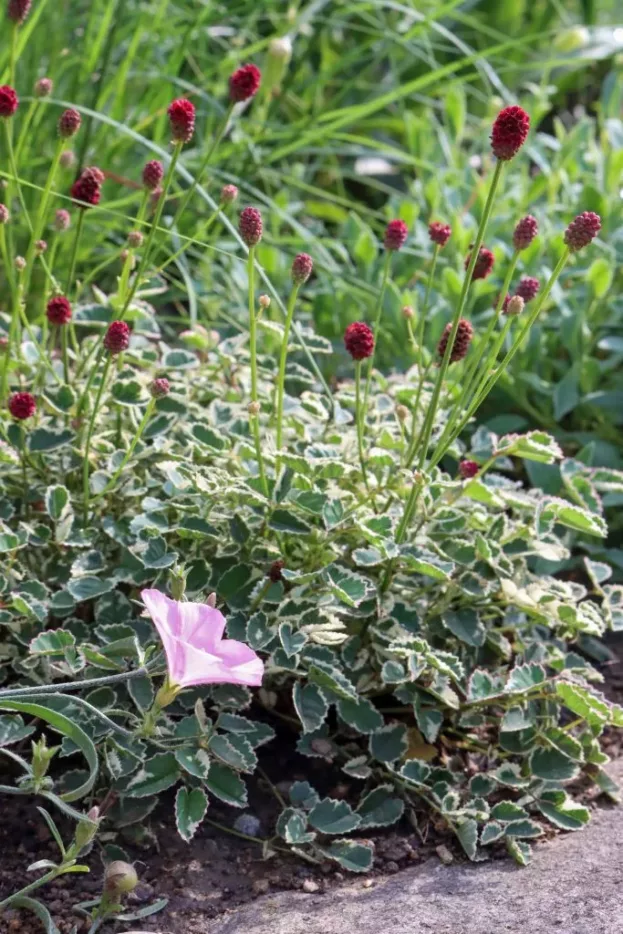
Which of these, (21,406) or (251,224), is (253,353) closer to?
(251,224)

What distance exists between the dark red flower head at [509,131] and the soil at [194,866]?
2.92ft

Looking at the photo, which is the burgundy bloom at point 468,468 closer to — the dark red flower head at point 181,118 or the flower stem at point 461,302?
the flower stem at point 461,302

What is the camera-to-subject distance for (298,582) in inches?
62.9

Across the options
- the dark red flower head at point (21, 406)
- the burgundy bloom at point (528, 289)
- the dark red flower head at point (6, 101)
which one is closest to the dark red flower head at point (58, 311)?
the dark red flower head at point (21, 406)

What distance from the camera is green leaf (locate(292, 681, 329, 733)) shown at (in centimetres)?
158

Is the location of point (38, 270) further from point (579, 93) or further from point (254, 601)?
point (579, 93)

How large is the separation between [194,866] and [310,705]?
0.24 meters

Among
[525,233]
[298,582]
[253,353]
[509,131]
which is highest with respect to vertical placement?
[509,131]

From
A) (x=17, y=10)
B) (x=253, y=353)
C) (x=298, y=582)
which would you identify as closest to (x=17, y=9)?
(x=17, y=10)

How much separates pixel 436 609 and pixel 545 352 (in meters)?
0.91

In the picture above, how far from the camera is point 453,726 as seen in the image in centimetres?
183

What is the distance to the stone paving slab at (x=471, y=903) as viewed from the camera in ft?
4.62

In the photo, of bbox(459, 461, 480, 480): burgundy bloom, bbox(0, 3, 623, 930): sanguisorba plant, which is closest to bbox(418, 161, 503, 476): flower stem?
bbox(0, 3, 623, 930): sanguisorba plant

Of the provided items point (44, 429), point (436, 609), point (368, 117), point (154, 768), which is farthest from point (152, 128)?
point (154, 768)
